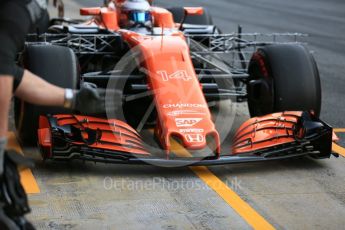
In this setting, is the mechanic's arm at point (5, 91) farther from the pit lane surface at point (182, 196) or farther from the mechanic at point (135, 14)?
the mechanic at point (135, 14)

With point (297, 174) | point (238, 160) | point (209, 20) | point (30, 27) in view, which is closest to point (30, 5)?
point (30, 27)

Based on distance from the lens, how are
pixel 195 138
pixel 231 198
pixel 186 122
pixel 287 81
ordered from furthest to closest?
1. pixel 287 81
2. pixel 186 122
3. pixel 195 138
4. pixel 231 198

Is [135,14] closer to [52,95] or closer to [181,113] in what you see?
[181,113]

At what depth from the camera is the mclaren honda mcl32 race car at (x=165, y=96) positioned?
652 cm

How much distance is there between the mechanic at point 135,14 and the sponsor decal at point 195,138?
2.17m

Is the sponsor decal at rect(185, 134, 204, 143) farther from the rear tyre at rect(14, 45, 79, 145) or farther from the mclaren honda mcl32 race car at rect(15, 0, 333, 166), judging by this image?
the rear tyre at rect(14, 45, 79, 145)

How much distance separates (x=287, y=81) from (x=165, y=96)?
130cm

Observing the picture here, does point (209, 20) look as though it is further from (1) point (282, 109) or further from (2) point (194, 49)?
(1) point (282, 109)

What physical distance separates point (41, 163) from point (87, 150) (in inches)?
25.8

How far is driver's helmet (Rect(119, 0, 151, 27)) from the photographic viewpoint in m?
8.45

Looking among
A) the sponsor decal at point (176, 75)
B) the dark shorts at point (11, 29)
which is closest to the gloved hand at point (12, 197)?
the dark shorts at point (11, 29)

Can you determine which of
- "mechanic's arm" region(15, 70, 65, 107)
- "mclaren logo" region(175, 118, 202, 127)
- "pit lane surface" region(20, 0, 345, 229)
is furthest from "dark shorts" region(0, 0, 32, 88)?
"mclaren logo" region(175, 118, 202, 127)

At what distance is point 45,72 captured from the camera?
711 cm

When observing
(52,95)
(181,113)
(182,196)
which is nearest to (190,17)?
(181,113)
